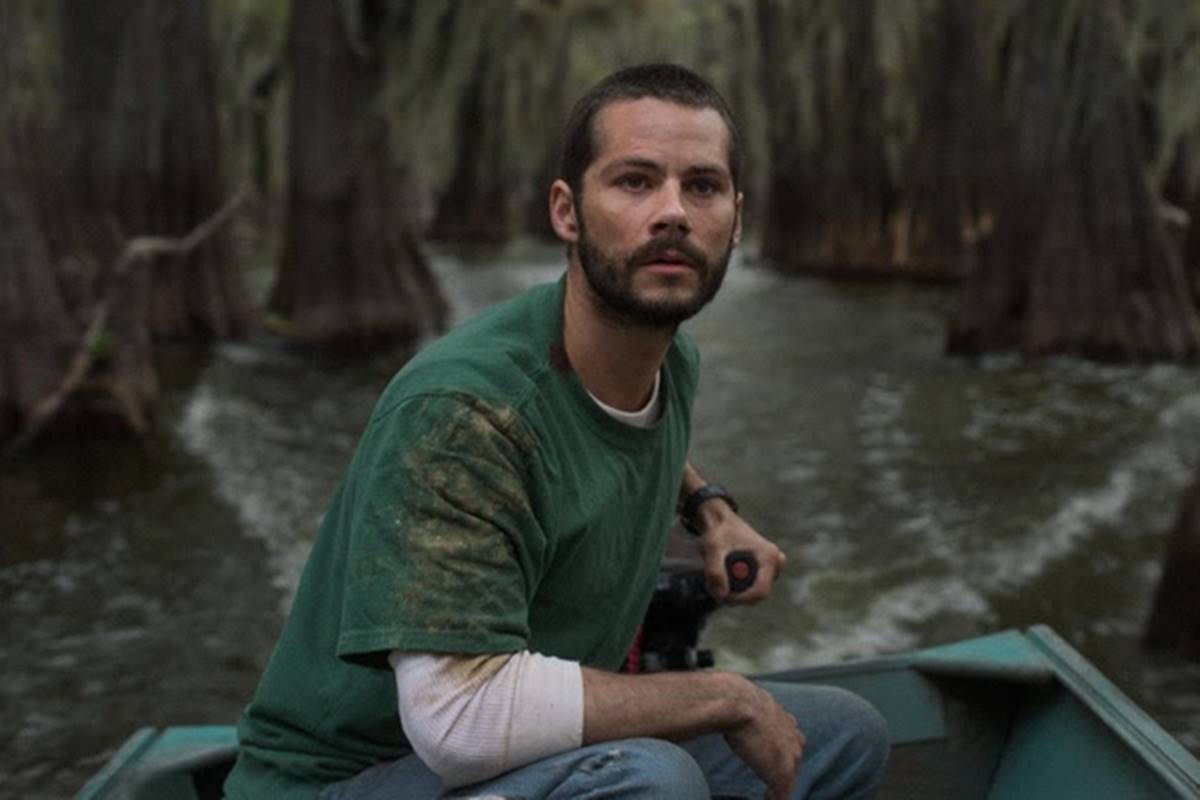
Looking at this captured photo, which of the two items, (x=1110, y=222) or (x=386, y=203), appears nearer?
(x=1110, y=222)

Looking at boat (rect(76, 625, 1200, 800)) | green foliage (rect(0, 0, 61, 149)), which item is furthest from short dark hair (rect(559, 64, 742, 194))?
green foliage (rect(0, 0, 61, 149))

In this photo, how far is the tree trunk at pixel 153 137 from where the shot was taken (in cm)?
1401

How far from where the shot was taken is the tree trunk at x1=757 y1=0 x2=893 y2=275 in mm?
25688

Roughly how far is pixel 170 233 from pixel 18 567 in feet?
25.3

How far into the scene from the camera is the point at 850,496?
926 cm

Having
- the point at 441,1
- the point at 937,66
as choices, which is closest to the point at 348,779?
the point at 441,1

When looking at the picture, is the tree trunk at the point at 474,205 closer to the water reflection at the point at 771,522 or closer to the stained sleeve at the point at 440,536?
the water reflection at the point at 771,522

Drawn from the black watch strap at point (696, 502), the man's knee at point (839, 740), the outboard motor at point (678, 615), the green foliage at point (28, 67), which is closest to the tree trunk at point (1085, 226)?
the green foliage at point (28, 67)

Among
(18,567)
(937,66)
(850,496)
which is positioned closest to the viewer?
(18,567)

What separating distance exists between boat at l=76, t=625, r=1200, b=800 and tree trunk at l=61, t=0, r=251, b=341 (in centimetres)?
1108

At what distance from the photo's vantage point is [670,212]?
84.0 inches

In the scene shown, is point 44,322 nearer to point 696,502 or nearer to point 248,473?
point 248,473

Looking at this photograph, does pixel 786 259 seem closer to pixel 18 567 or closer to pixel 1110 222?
pixel 1110 222

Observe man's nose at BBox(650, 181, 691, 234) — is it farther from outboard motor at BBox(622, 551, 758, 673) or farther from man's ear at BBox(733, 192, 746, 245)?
outboard motor at BBox(622, 551, 758, 673)
